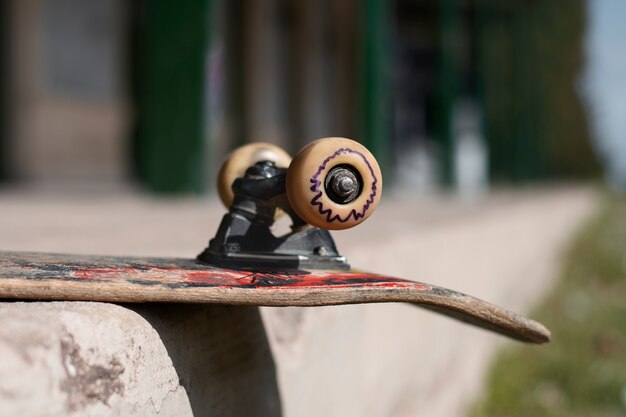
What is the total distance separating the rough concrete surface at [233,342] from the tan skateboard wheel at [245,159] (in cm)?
21

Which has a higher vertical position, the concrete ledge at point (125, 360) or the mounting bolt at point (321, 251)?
the mounting bolt at point (321, 251)

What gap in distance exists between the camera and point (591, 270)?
220 inches

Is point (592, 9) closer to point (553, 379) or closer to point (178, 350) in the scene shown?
point (553, 379)

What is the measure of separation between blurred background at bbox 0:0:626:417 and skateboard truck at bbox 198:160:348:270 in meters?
0.14

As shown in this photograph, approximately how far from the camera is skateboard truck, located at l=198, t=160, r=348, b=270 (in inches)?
42.6

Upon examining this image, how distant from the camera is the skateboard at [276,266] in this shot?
2.72ft

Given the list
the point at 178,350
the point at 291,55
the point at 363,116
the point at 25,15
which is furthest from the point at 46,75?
the point at 178,350

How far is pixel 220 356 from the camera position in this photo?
1.02m

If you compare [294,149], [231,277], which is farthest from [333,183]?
[294,149]

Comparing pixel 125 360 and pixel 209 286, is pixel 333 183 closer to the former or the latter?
pixel 209 286

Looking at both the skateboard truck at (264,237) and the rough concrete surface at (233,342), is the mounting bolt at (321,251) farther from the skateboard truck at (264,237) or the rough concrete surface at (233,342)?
the rough concrete surface at (233,342)

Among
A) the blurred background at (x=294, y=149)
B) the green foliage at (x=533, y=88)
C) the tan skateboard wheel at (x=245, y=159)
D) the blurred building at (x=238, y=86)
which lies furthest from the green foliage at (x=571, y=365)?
the green foliage at (x=533, y=88)

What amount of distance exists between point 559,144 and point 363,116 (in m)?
14.6

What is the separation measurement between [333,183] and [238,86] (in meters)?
6.91
